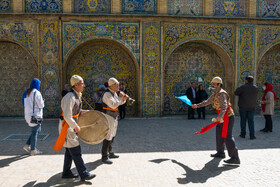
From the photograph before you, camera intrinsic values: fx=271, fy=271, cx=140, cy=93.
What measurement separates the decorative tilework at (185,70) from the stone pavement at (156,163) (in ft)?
14.0

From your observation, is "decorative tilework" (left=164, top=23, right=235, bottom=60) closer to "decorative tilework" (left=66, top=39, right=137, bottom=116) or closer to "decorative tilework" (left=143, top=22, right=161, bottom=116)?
"decorative tilework" (left=143, top=22, right=161, bottom=116)

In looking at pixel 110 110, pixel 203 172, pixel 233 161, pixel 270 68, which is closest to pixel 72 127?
pixel 110 110

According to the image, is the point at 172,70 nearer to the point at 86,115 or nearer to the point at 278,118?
the point at 278,118

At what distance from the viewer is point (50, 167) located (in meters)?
5.40

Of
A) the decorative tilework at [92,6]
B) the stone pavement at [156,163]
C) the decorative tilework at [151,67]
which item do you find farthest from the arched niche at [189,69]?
the stone pavement at [156,163]

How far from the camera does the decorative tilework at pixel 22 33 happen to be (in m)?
11.6

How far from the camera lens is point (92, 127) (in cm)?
482

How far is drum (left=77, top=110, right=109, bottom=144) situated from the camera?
4.74 metres

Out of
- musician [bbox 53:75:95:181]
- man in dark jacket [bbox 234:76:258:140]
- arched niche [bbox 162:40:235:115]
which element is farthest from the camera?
arched niche [bbox 162:40:235:115]

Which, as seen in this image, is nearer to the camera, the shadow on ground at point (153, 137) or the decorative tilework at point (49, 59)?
the shadow on ground at point (153, 137)

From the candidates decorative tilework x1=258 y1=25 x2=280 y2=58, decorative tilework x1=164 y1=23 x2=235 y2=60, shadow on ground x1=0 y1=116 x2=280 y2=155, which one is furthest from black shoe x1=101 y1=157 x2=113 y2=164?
decorative tilework x1=258 y1=25 x2=280 y2=58

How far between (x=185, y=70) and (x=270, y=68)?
438 centimetres

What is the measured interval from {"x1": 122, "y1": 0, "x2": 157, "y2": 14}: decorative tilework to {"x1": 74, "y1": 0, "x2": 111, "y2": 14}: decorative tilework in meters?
0.76

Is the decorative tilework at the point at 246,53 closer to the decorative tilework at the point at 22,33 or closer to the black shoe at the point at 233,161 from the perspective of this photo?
the black shoe at the point at 233,161
